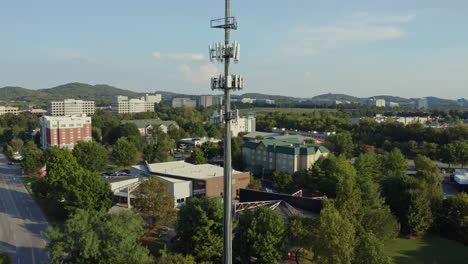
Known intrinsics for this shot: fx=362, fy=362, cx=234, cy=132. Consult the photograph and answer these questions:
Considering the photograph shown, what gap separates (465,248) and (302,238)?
995cm

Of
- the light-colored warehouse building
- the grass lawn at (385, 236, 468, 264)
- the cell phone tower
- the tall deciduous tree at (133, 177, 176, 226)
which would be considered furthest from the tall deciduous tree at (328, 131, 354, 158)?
the cell phone tower

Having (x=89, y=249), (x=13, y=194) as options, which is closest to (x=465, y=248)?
(x=89, y=249)

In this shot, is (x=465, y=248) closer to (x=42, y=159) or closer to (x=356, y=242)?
(x=356, y=242)

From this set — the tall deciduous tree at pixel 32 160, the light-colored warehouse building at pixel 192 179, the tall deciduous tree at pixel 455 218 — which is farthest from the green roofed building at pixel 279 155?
the tall deciduous tree at pixel 32 160

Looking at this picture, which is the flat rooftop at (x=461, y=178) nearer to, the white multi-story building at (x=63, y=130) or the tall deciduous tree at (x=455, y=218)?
the tall deciduous tree at (x=455, y=218)

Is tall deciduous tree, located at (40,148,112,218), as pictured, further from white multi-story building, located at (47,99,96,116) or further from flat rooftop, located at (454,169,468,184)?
white multi-story building, located at (47,99,96,116)

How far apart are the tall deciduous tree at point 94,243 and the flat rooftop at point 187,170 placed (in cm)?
1226

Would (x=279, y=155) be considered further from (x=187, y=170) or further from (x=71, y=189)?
(x=71, y=189)

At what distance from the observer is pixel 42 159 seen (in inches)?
1336

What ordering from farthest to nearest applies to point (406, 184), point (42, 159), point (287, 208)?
1. point (42, 159)
2. point (406, 184)
3. point (287, 208)

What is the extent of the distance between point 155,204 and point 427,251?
1377 centimetres

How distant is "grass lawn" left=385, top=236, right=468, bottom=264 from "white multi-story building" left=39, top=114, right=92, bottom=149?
3818cm

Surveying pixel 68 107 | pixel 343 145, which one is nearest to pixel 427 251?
A: pixel 343 145

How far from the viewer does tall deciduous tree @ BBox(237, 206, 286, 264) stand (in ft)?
46.2
